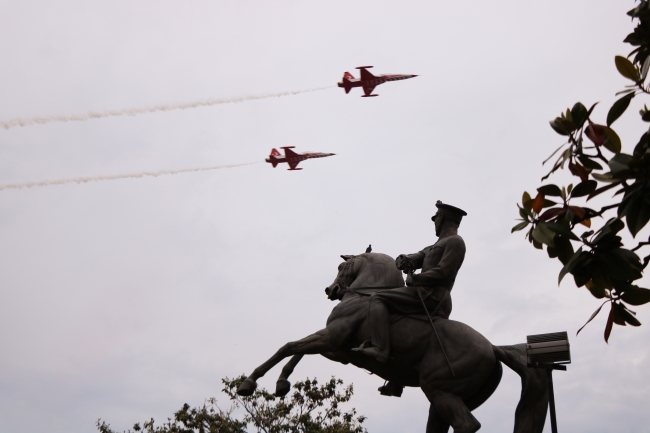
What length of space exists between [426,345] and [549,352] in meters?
1.66

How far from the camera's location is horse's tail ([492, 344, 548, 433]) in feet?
36.7

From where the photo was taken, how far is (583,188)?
19.9ft

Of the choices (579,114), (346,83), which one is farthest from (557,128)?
(346,83)

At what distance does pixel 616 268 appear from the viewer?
594 centimetres

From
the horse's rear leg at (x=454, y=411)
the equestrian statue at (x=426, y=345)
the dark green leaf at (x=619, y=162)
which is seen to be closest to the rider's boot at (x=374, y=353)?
the equestrian statue at (x=426, y=345)

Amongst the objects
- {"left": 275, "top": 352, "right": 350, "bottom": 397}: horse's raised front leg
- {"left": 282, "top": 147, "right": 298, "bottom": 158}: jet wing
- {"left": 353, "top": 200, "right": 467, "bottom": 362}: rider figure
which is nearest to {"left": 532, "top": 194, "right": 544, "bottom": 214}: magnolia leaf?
{"left": 353, "top": 200, "right": 467, "bottom": 362}: rider figure

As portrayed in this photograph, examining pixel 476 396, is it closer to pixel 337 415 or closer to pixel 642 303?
pixel 642 303

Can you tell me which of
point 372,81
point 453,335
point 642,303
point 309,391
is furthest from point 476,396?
point 372,81

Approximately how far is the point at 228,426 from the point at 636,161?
20.2 metres

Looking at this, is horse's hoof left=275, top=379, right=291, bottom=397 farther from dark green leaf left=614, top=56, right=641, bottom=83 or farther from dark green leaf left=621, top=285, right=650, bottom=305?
dark green leaf left=614, top=56, right=641, bottom=83

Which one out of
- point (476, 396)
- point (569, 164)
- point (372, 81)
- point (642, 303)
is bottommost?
point (642, 303)

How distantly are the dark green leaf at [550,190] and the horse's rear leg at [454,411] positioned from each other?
5.49m

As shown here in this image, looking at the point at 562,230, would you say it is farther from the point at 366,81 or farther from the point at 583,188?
the point at 366,81

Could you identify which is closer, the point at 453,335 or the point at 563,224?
the point at 563,224
